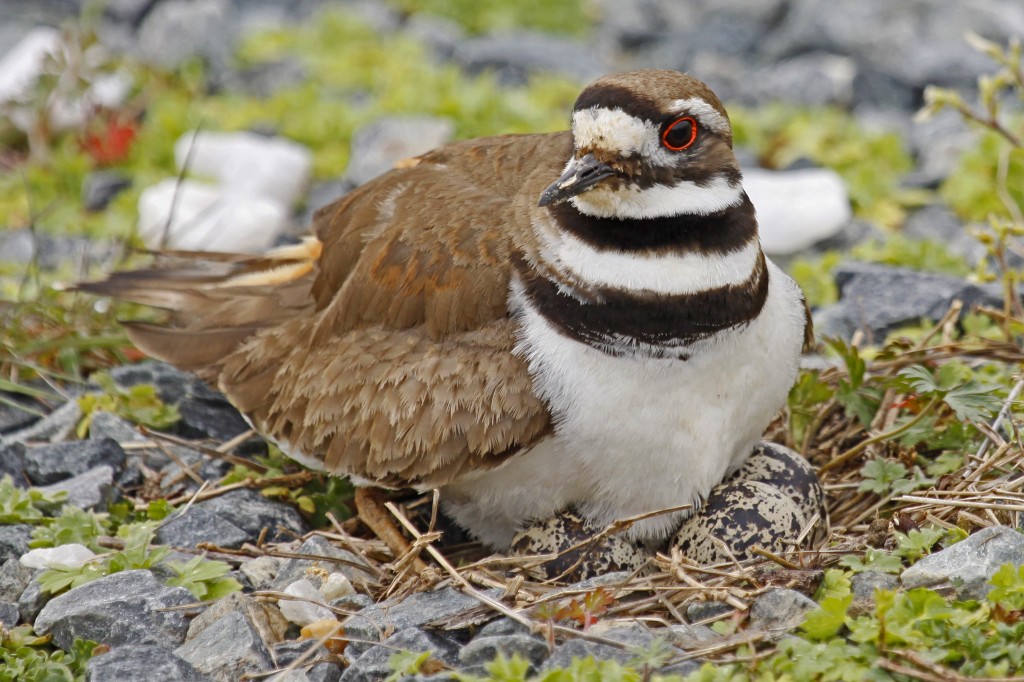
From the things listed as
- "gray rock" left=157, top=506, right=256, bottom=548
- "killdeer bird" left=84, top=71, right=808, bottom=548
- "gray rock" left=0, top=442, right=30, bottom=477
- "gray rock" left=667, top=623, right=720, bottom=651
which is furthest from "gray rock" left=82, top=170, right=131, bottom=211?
"gray rock" left=667, top=623, right=720, bottom=651

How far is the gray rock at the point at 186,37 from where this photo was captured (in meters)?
9.91

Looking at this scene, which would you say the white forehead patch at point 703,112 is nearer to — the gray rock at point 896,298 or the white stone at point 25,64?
the gray rock at point 896,298

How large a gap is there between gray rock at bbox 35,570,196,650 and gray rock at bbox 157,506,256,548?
1.38 ft

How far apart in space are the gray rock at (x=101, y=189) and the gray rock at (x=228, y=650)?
15.7 ft

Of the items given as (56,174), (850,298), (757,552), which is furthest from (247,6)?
(757,552)

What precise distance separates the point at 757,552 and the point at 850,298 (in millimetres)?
2461

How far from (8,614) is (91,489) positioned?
74cm

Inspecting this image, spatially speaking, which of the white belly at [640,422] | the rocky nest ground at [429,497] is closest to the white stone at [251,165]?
the rocky nest ground at [429,497]

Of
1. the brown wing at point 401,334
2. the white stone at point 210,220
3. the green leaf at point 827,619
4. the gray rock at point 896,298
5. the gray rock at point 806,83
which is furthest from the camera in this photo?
the gray rock at point 806,83

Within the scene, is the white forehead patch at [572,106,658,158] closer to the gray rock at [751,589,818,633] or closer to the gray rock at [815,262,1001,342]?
the gray rock at [751,589,818,633]

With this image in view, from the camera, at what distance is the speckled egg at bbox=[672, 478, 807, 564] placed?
4582 mm

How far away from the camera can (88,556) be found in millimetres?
4742

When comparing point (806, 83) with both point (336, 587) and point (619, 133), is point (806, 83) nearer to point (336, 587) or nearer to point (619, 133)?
point (619, 133)

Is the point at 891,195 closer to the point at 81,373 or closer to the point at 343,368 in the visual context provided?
the point at 343,368
